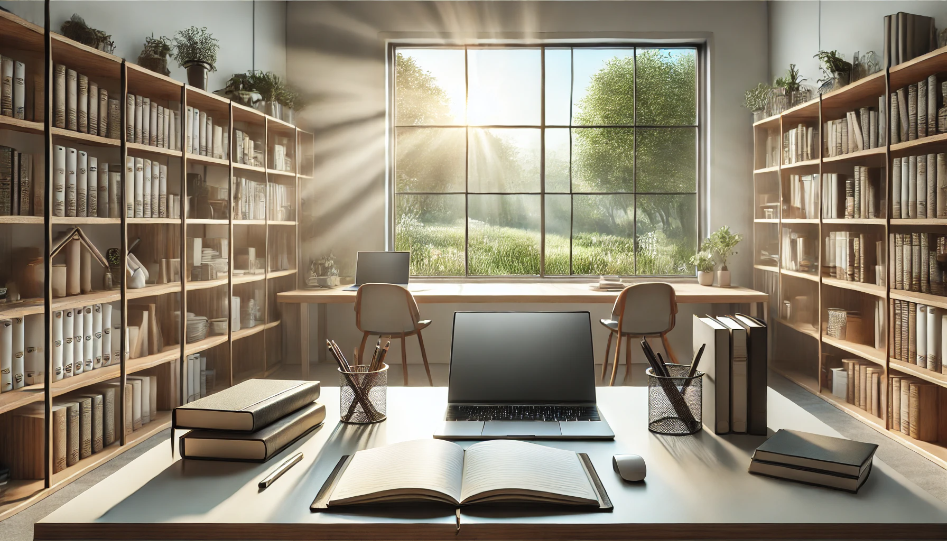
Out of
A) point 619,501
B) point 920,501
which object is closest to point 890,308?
point 920,501

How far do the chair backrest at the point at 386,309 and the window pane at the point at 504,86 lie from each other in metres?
2.32

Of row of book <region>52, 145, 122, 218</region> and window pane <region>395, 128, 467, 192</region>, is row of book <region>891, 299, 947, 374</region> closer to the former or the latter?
window pane <region>395, 128, 467, 192</region>

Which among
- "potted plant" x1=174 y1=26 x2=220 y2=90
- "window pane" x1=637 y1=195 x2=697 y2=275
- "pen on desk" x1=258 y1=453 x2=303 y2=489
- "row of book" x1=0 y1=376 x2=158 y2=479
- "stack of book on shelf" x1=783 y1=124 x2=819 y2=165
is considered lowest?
"row of book" x1=0 y1=376 x2=158 y2=479

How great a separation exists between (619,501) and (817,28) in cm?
490

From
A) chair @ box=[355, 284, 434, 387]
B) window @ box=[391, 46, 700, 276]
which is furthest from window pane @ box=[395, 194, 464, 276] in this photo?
Answer: chair @ box=[355, 284, 434, 387]

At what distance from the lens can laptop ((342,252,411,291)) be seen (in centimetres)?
485

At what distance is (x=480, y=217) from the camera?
577 centimetres

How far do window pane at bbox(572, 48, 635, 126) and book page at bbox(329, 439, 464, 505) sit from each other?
4932 mm

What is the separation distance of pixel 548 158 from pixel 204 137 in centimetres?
302

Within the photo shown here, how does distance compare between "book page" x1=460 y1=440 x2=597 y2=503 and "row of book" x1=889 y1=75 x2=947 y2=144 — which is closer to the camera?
"book page" x1=460 y1=440 x2=597 y2=503

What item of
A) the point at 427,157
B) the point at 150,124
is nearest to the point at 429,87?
the point at 427,157

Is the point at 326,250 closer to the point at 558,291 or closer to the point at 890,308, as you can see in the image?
the point at 558,291

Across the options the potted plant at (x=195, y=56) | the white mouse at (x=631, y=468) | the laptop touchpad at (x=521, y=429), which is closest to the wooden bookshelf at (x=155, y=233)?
the potted plant at (x=195, y=56)

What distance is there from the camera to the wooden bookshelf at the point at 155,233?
8.34ft
